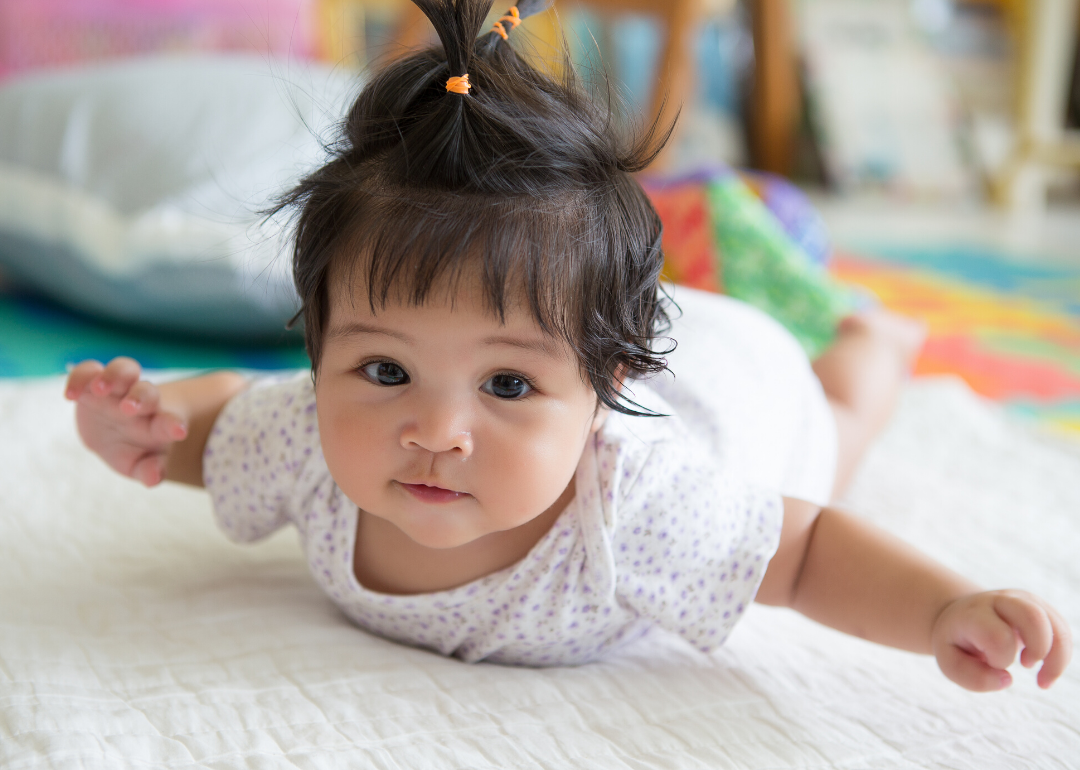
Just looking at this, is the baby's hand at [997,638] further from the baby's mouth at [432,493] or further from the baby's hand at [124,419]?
the baby's hand at [124,419]

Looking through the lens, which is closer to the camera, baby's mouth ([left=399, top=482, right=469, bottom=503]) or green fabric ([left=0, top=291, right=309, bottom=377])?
baby's mouth ([left=399, top=482, right=469, bottom=503])

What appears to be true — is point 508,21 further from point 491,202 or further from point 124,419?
point 124,419

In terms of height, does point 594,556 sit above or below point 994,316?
below

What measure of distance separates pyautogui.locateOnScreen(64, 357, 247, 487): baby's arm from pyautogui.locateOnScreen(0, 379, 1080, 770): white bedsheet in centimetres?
8

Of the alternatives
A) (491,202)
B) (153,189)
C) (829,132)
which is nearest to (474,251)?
(491,202)

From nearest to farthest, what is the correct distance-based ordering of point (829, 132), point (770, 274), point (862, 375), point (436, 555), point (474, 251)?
point (474, 251), point (436, 555), point (862, 375), point (770, 274), point (829, 132)

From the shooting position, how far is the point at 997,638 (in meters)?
0.51

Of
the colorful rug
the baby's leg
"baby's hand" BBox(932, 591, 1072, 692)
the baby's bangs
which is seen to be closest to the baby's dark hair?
the baby's bangs

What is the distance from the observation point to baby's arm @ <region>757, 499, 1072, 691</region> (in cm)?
50

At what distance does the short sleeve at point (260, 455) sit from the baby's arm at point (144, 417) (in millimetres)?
22

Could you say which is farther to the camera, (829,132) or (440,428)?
(829,132)

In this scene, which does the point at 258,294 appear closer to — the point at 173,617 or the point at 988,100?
the point at 173,617

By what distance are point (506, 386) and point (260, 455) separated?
22cm

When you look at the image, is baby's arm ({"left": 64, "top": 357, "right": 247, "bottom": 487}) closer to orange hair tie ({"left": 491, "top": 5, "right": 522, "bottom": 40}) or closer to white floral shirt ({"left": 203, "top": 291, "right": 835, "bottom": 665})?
white floral shirt ({"left": 203, "top": 291, "right": 835, "bottom": 665})
